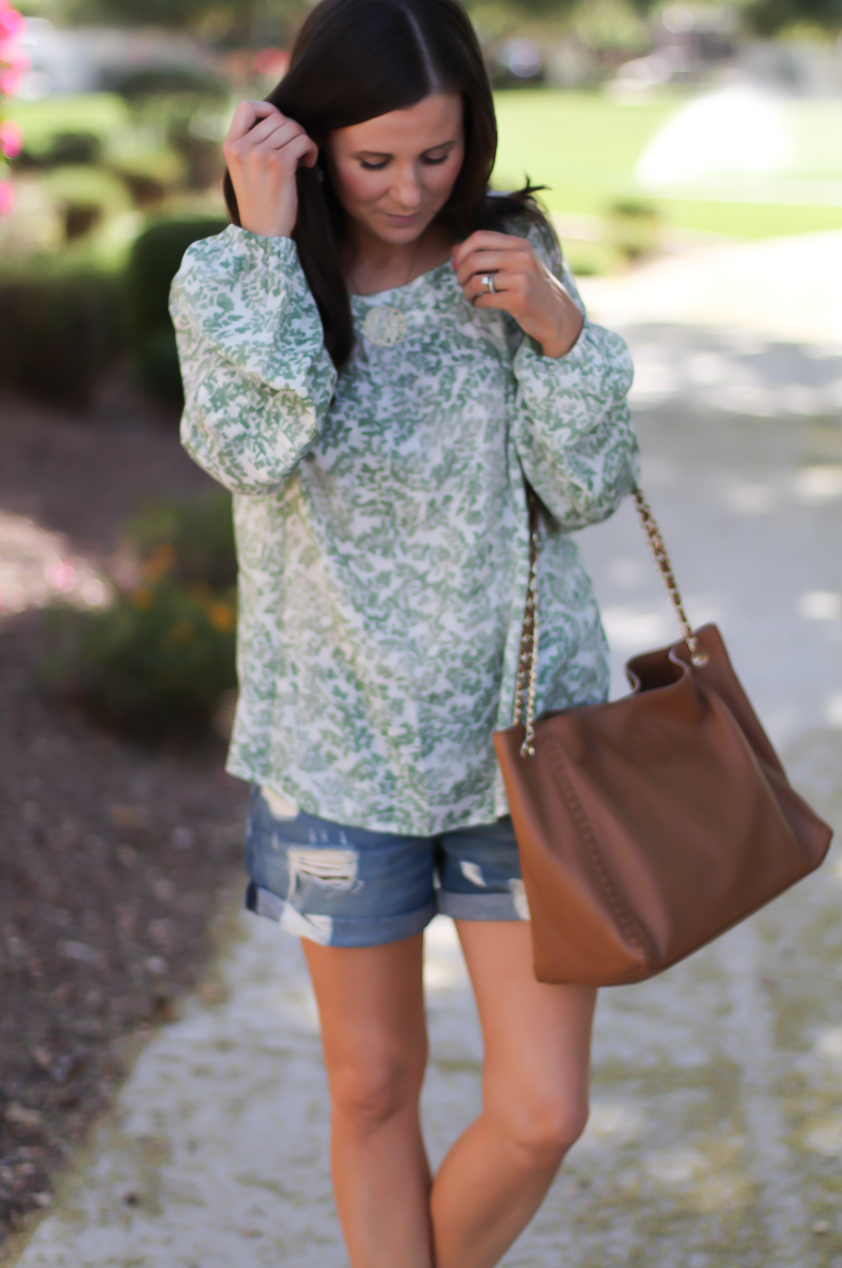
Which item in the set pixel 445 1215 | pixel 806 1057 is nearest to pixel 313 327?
pixel 445 1215

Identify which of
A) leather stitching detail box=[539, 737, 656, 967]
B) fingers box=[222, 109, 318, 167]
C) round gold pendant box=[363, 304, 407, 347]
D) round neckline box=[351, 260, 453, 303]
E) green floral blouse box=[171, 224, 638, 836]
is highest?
fingers box=[222, 109, 318, 167]

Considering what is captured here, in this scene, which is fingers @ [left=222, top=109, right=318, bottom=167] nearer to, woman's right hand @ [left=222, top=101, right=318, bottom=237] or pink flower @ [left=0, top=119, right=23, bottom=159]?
woman's right hand @ [left=222, top=101, right=318, bottom=237]

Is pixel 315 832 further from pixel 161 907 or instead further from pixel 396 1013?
pixel 161 907

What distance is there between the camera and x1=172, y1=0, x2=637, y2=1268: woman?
5.69 feet

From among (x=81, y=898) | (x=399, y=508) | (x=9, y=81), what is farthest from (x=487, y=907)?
(x=9, y=81)

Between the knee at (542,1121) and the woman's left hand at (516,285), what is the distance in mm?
965

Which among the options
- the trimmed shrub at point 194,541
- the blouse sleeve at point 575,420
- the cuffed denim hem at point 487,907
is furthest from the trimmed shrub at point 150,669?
the blouse sleeve at point 575,420

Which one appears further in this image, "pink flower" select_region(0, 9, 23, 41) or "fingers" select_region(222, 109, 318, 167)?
"pink flower" select_region(0, 9, 23, 41)

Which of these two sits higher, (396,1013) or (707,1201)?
(396,1013)

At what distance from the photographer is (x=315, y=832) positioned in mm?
1893

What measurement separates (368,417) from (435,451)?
10 centimetres

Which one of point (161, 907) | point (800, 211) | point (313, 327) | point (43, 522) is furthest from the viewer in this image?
point (800, 211)

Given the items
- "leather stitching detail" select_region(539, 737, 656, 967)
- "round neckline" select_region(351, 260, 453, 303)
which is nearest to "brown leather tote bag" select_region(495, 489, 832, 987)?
"leather stitching detail" select_region(539, 737, 656, 967)

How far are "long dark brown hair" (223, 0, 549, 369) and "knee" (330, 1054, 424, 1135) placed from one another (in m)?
0.98
